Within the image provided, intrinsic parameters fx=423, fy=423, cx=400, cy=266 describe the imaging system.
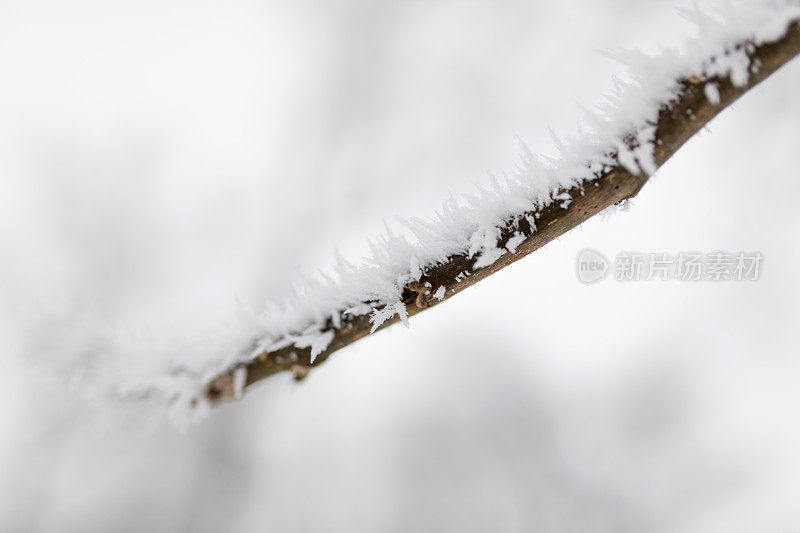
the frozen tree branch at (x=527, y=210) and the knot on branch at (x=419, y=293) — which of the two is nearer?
the frozen tree branch at (x=527, y=210)

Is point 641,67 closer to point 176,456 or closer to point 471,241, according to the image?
point 471,241

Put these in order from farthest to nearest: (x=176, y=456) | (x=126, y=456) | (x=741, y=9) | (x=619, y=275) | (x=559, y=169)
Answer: (x=176, y=456)
(x=126, y=456)
(x=619, y=275)
(x=559, y=169)
(x=741, y=9)

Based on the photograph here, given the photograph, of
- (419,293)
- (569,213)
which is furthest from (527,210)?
(419,293)

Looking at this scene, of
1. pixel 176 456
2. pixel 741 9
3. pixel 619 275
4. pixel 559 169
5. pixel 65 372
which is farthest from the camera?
pixel 176 456

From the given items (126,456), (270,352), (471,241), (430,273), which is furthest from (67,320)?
(126,456)

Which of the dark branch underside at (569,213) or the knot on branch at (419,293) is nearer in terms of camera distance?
the dark branch underside at (569,213)

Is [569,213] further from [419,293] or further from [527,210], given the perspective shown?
[419,293]
